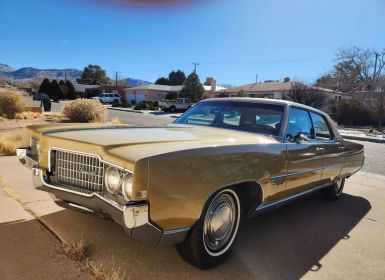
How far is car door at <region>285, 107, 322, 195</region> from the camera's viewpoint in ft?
12.5

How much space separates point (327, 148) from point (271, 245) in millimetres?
1739

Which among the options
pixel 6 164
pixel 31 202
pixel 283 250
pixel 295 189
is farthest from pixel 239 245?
pixel 6 164

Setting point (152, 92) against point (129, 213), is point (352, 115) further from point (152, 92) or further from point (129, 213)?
point (152, 92)

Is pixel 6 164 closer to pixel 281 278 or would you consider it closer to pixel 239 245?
pixel 239 245

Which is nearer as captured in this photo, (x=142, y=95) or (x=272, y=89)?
(x=272, y=89)

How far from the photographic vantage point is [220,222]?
9.98 ft

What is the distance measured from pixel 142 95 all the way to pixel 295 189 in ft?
185

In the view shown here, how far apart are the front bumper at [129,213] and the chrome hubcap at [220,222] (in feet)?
1.30

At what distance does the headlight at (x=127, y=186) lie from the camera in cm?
235

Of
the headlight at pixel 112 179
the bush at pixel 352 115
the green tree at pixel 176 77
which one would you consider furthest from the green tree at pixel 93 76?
the headlight at pixel 112 179

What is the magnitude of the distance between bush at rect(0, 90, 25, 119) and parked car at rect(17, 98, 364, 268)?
52.6ft

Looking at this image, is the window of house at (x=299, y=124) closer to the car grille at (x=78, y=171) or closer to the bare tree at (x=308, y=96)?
the car grille at (x=78, y=171)

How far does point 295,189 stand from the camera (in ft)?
13.0

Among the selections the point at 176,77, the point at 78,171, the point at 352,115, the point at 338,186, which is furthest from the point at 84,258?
the point at 176,77
